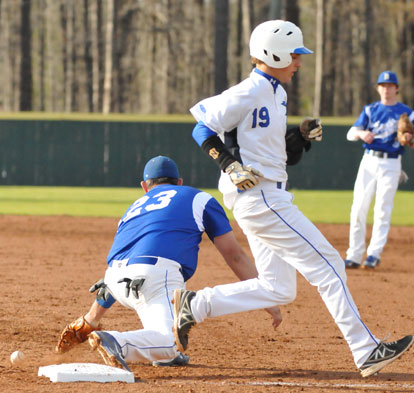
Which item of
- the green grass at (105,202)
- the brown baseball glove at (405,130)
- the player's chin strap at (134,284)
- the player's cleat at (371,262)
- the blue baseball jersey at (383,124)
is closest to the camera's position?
the player's chin strap at (134,284)

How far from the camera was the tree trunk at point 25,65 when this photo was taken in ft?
112

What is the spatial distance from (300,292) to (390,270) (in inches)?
79.8

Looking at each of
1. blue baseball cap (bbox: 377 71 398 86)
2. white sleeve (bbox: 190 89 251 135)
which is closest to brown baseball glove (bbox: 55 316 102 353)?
white sleeve (bbox: 190 89 251 135)

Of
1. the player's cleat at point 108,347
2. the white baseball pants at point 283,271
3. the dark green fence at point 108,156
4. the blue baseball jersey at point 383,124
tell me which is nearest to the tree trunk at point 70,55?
the dark green fence at point 108,156

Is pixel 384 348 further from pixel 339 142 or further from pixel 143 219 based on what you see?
pixel 339 142

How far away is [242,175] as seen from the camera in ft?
15.9

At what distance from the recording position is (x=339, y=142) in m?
22.1

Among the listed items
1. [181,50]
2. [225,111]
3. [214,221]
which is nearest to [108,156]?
[214,221]

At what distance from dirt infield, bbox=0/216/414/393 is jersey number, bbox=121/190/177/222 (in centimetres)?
97

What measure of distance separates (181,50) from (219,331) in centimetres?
5386

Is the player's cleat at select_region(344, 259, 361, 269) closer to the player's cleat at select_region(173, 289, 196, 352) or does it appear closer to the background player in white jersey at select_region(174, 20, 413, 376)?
the background player in white jersey at select_region(174, 20, 413, 376)

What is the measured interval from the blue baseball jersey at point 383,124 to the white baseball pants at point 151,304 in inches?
201

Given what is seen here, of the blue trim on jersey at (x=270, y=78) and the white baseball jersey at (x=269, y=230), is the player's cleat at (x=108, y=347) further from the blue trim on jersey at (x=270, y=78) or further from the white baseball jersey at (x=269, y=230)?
the blue trim on jersey at (x=270, y=78)

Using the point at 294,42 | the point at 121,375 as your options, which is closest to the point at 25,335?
the point at 121,375
